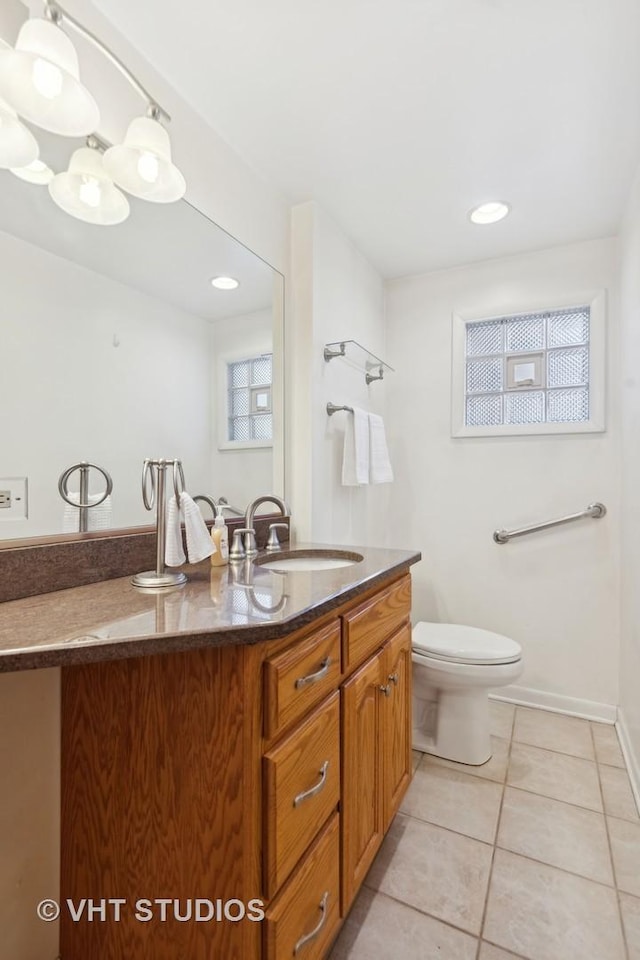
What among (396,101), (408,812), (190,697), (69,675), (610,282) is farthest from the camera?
(610,282)

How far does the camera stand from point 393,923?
3.70 ft

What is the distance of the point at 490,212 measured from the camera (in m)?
1.94

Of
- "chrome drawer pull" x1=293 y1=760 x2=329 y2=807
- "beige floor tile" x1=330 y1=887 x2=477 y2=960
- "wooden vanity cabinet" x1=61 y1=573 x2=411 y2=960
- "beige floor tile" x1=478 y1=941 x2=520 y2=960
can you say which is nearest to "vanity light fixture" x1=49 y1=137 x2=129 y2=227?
"wooden vanity cabinet" x1=61 y1=573 x2=411 y2=960

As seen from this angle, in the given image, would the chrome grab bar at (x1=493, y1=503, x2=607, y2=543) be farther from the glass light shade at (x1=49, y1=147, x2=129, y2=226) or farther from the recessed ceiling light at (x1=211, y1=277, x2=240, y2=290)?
the glass light shade at (x1=49, y1=147, x2=129, y2=226)

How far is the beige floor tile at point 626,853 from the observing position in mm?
1237

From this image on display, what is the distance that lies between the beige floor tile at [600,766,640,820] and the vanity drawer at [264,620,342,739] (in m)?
1.27

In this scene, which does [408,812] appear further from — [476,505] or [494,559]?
[476,505]

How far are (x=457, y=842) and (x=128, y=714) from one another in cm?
118

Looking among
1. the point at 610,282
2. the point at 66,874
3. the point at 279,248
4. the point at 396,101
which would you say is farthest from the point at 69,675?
the point at 610,282

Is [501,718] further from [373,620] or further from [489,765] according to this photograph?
[373,620]

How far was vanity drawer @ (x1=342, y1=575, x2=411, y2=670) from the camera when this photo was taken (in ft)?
3.50

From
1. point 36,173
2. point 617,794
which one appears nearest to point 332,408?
Answer: point 36,173

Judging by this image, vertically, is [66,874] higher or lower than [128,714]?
lower

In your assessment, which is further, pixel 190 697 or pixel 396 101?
pixel 396 101
